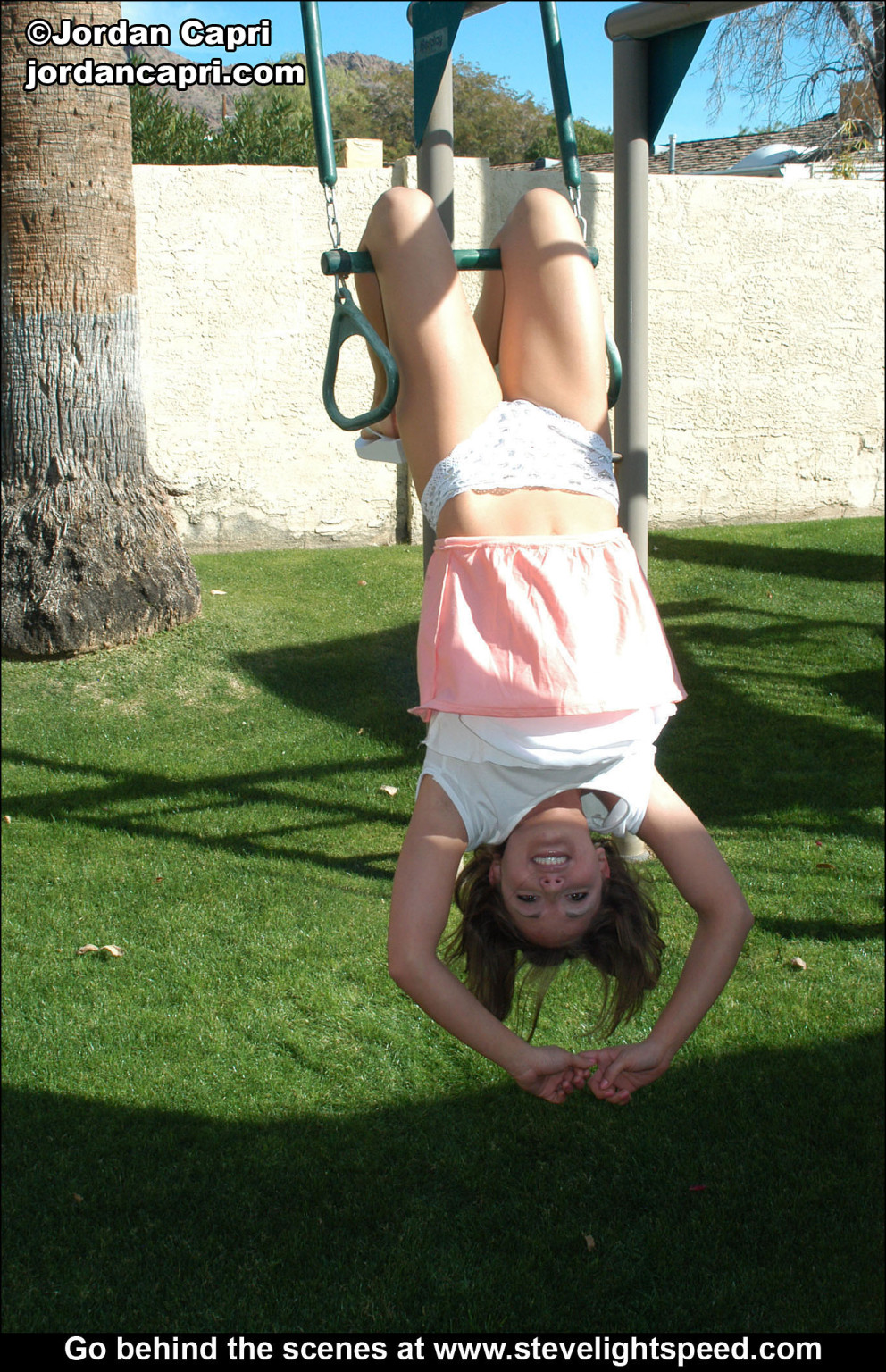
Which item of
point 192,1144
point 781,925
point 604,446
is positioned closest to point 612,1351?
point 192,1144

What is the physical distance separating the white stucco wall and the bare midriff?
3.46ft

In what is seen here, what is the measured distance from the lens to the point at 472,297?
573 centimetres

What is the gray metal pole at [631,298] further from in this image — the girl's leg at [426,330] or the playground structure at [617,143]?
the girl's leg at [426,330]

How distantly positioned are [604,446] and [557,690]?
519 millimetres

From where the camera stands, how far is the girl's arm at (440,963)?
5.74 ft

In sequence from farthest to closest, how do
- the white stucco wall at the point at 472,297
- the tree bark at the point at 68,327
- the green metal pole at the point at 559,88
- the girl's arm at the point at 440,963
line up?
the white stucco wall at the point at 472,297, the tree bark at the point at 68,327, the green metal pole at the point at 559,88, the girl's arm at the point at 440,963

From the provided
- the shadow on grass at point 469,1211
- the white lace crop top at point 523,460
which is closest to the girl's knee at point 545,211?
the white lace crop top at point 523,460

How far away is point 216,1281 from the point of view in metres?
2.84

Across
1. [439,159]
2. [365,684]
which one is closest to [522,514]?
[439,159]

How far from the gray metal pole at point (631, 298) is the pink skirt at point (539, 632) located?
1.27 meters

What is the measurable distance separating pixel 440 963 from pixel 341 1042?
2.00m

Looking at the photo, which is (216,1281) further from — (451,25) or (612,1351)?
(451,25)

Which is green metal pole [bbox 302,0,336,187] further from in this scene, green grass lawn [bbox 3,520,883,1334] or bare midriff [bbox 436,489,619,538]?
green grass lawn [bbox 3,520,883,1334]

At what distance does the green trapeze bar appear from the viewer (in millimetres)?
1961
